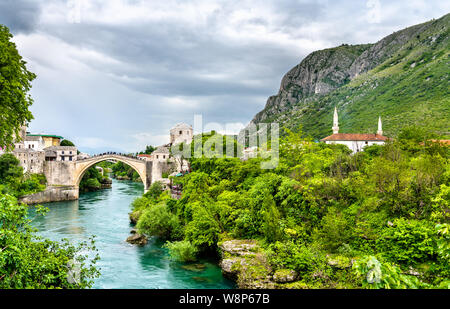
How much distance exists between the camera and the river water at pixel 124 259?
12.6m

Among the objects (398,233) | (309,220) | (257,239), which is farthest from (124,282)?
(398,233)

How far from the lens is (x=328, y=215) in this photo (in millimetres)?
12336

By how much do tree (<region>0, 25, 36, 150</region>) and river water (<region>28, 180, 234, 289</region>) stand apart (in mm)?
6408

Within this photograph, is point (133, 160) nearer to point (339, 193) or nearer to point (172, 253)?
point (172, 253)

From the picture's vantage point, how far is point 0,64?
8.34 metres

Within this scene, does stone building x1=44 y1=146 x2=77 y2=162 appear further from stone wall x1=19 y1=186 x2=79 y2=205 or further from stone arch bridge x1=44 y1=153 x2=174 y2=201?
stone wall x1=19 y1=186 x2=79 y2=205

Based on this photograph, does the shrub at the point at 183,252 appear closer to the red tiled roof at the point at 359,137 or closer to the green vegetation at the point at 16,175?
the green vegetation at the point at 16,175

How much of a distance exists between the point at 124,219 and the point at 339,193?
17.9 meters

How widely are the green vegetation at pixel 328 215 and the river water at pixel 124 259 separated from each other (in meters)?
1.13

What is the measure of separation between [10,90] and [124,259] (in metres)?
9.64

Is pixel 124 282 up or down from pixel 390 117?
down

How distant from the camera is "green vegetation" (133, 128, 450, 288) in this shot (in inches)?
400

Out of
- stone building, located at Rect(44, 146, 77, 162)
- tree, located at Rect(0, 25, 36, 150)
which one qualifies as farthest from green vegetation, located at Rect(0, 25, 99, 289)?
stone building, located at Rect(44, 146, 77, 162)

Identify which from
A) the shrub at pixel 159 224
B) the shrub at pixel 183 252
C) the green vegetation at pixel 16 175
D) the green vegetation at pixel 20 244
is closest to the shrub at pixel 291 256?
the shrub at pixel 183 252
